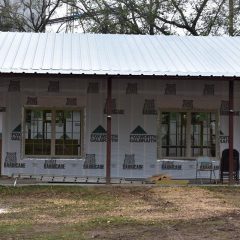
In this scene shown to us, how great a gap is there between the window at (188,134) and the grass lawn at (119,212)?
2.68 m

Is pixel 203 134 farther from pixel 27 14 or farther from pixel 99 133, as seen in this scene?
pixel 27 14

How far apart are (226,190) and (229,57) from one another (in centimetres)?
474

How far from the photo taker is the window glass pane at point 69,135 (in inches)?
679

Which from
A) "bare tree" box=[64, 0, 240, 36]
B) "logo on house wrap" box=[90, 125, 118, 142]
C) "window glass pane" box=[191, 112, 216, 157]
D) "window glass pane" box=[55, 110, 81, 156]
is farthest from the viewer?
"bare tree" box=[64, 0, 240, 36]

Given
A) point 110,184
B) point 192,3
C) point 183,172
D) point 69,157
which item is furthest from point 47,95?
point 192,3

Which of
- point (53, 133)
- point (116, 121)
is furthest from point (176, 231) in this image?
point (53, 133)

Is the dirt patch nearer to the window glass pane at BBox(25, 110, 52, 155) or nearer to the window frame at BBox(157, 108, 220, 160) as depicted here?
the window frame at BBox(157, 108, 220, 160)

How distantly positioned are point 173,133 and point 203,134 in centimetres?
92

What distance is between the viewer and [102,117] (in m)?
17.1

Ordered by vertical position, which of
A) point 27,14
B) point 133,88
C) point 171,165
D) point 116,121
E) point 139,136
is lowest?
point 171,165

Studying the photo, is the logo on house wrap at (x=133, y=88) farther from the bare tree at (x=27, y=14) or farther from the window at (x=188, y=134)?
the bare tree at (x=27, y=14)

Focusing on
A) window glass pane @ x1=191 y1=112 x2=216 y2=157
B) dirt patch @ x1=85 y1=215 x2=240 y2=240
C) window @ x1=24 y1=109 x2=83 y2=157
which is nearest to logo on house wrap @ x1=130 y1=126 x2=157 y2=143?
window glass pane @ x1=191 y1=112 x2=216 y2=157

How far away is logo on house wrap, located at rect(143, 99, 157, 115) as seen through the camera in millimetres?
17203

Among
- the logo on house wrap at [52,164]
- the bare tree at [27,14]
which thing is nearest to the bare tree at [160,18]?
the bare tree at [27,14]
